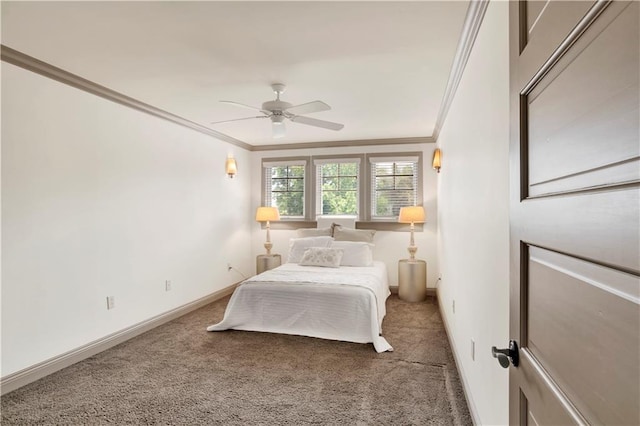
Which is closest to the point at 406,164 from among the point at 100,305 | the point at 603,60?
the point at 100,305

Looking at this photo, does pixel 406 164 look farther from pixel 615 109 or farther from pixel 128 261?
pixel 615 109

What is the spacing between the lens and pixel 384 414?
228 cm

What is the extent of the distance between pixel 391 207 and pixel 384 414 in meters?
3.77

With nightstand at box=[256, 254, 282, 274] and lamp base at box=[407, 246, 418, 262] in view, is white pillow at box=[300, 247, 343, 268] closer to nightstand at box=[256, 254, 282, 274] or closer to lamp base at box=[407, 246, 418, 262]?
nightstand at box=[256, 254, 282, 274]

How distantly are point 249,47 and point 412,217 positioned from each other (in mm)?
3435

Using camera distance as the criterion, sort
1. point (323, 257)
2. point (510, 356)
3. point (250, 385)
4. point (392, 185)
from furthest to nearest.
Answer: point (392, 185) < point (323, 257) < point (250, 385) < point (510, 356)

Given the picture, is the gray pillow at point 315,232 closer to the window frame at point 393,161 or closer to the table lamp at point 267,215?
the table lamp at point 267,215

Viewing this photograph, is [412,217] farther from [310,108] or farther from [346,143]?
[310,108]

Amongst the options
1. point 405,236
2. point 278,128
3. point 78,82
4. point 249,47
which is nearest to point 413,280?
point 405,236

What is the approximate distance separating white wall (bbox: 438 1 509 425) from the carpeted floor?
1.38ft

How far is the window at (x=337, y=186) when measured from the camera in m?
5.86

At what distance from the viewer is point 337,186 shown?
594 centimetres

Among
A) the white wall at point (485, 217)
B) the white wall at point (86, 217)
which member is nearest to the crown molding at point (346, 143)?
the white wall at point (86, 217)

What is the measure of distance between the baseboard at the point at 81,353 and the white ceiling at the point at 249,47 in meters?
2.38
